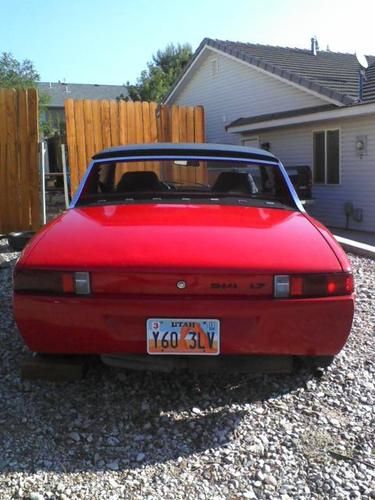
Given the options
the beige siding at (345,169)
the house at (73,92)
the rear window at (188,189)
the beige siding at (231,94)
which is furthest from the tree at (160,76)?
the rear window at (188,189)

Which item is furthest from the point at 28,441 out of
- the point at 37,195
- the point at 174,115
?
the point at 174,115

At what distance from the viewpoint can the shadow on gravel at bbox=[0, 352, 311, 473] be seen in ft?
8.82

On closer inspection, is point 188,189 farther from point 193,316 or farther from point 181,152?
point 193,316

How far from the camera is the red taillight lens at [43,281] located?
2.79 meters

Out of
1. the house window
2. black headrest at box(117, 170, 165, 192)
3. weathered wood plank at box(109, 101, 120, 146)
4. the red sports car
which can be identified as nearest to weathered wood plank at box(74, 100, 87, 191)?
weathered wood plank at box(109, 101, 120, 146)

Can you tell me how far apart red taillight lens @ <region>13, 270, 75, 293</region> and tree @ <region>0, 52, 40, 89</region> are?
1439 inches

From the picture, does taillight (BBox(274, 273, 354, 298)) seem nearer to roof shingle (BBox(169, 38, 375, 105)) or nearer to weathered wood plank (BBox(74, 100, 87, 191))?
weathered wood plank (BBox(74, 100, 87, 191))

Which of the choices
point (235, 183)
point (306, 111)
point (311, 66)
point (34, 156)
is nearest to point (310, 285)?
point (235, 183)

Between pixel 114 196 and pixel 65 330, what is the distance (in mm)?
1459

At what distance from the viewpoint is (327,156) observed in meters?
13.8

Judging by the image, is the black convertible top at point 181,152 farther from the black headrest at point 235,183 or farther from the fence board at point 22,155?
the fence board at point 22,155

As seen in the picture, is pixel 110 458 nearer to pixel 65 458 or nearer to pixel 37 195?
pixel 65 458

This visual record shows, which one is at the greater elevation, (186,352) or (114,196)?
(114,196)

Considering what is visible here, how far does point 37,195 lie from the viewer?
873 cm
